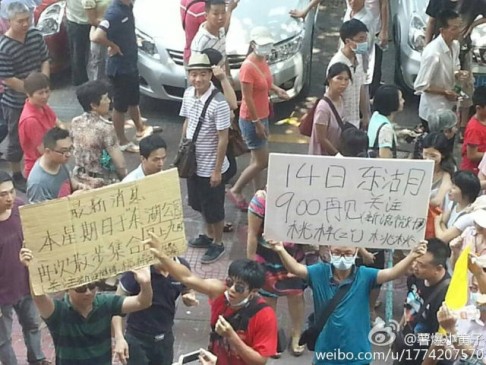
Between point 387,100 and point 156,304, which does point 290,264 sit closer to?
point 156,304

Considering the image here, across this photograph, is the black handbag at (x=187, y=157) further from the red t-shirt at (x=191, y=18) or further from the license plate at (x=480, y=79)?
the license plate at (x=480, y=79)

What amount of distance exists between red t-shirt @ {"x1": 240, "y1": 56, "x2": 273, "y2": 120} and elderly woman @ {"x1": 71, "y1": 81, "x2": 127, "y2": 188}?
4.07ft

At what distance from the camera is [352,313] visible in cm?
488

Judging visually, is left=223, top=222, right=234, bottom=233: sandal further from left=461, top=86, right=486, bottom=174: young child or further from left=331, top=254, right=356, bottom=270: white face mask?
left=331, top=254, right=356, bottom=270: white face mask

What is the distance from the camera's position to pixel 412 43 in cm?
950

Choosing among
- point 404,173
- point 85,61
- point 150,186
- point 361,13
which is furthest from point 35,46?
point 404,173

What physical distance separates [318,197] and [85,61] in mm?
5676

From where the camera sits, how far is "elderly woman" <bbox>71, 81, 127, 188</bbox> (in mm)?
6445

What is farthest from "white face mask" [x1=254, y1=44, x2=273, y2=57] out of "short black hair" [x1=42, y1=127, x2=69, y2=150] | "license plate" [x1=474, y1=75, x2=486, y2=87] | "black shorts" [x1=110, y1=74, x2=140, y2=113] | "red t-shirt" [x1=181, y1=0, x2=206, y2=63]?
"license plate" [x1=474, y1=75, x2=486, y2=87]

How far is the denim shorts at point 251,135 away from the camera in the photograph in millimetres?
7461

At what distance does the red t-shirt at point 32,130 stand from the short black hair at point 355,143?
2.40 m

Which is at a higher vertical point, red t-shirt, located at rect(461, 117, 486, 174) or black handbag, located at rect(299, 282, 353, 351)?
red t-shirt, located at rect(461, 117, 486, 174)

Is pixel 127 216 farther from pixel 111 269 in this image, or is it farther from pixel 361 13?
pixel 361 13

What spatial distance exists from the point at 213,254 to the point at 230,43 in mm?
2751
